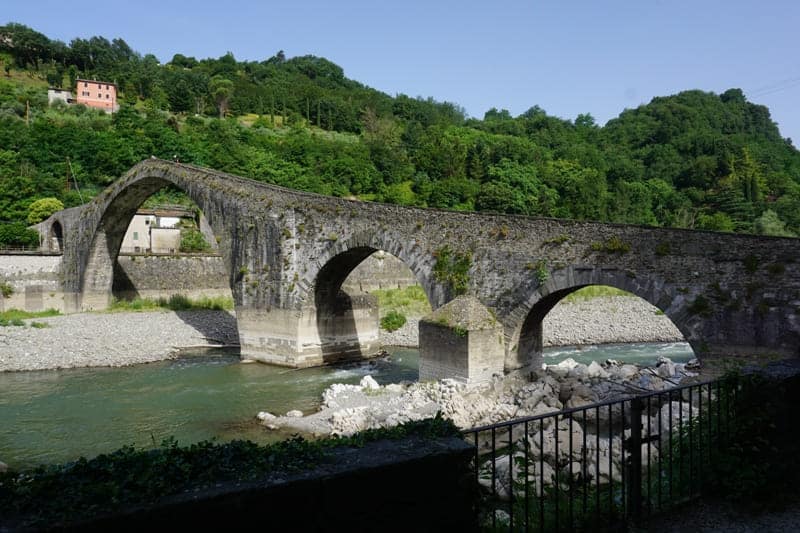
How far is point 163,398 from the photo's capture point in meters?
17.1

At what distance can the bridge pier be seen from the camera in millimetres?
21828

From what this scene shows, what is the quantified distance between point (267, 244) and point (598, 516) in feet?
63.5

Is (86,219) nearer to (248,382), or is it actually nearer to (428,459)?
(248,382)

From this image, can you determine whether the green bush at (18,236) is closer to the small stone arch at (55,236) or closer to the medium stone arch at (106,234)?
the small stone arch at (55,236)

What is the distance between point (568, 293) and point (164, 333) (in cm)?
1979

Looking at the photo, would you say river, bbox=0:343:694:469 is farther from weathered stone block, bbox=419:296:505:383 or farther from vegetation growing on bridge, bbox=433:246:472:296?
vegetation growing on bridge, bbox=433:246:472:296

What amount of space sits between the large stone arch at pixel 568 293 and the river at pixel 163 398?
526 centimetres

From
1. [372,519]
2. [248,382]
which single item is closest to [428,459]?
[372,519]

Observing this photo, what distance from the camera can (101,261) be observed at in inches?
1319

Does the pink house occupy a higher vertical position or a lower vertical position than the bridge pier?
higher

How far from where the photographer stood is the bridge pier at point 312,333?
71.6 feet

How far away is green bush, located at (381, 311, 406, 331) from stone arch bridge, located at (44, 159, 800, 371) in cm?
490

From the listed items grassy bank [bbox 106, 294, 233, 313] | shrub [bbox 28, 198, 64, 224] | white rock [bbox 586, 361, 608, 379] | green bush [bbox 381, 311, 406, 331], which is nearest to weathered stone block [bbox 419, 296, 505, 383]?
white rock [bbox 586, 361, 608, 379]


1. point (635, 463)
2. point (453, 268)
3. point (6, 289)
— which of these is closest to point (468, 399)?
point (453, 268)
